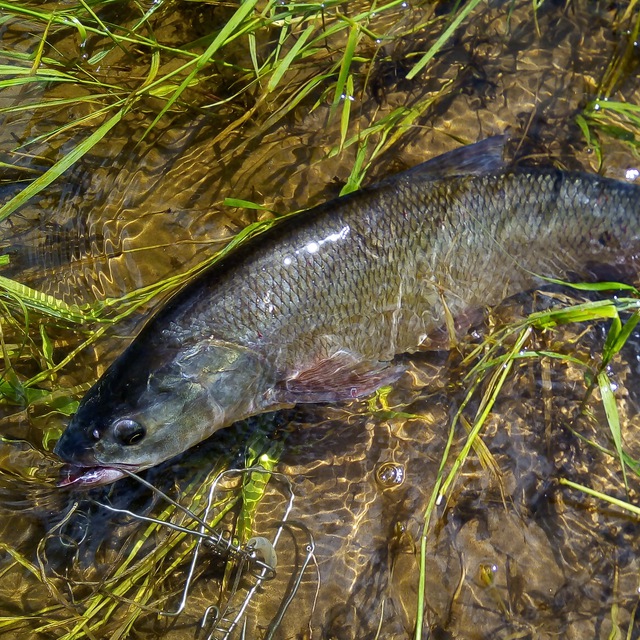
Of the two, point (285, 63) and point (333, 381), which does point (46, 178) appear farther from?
point (333, 381)

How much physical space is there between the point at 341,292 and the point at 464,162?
1.00m

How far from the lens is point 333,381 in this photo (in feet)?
10.7

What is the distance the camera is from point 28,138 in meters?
3.92

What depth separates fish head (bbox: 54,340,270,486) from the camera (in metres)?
2.87

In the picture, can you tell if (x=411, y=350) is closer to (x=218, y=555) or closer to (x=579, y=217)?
(x=579, y=217)

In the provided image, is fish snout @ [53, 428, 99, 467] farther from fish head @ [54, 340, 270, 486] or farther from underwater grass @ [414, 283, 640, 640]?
underwater grass @ [414, 283, 640, 640]

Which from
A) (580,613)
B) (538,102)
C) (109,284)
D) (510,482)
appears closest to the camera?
(580,613)

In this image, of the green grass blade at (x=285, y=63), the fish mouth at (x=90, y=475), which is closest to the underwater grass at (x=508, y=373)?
the fish mouth at (x=90, y=475)

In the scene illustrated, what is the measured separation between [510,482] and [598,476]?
0.51 meters

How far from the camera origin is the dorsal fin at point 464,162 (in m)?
3.29

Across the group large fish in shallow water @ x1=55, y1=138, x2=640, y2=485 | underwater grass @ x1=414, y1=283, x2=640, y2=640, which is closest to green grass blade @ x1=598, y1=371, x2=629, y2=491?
underwater grass @ x1=414, y1=283, x2=640, y2=640

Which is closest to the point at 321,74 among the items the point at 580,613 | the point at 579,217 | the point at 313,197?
the point at 313,197

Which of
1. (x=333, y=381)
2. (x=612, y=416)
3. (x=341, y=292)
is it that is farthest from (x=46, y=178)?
(x=612, y=416)

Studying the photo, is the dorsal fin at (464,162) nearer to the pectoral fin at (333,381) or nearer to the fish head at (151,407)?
the pectoral fin at (333,381)
